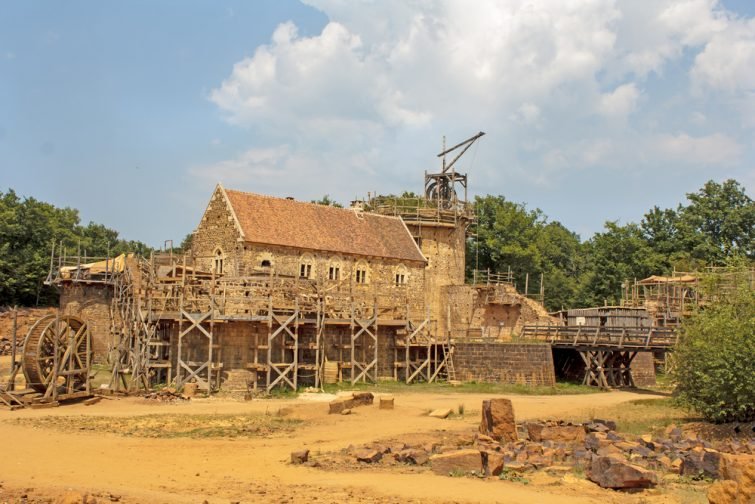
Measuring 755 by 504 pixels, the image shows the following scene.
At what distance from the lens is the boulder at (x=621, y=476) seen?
15.3 meters

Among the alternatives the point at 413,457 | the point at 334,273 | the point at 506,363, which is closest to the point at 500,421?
the point at 413,457

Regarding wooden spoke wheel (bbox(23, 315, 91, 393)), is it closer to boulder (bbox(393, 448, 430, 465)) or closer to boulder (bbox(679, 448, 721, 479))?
boulder (bbox(393, 448, 430, 465))

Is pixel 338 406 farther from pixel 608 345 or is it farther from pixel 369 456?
pixel 608 345

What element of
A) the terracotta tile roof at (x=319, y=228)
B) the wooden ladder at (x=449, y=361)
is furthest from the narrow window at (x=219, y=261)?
the wooden ladder at (x=449, y=361)

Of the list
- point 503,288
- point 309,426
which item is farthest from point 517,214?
point 309,426

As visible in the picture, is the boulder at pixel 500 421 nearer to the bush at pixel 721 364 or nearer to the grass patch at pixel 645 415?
the grass patch at pixel 645 415

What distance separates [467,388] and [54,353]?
18745 millimetres

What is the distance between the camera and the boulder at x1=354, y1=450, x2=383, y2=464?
17.8 meters

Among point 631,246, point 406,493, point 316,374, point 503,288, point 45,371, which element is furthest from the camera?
point 631,246

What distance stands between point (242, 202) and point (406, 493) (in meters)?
28.3

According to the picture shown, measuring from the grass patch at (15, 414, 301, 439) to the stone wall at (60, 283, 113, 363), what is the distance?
1992cm

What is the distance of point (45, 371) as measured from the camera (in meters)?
28.8

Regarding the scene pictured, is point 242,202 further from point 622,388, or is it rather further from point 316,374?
point 622,388

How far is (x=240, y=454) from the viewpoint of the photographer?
62.8ft
